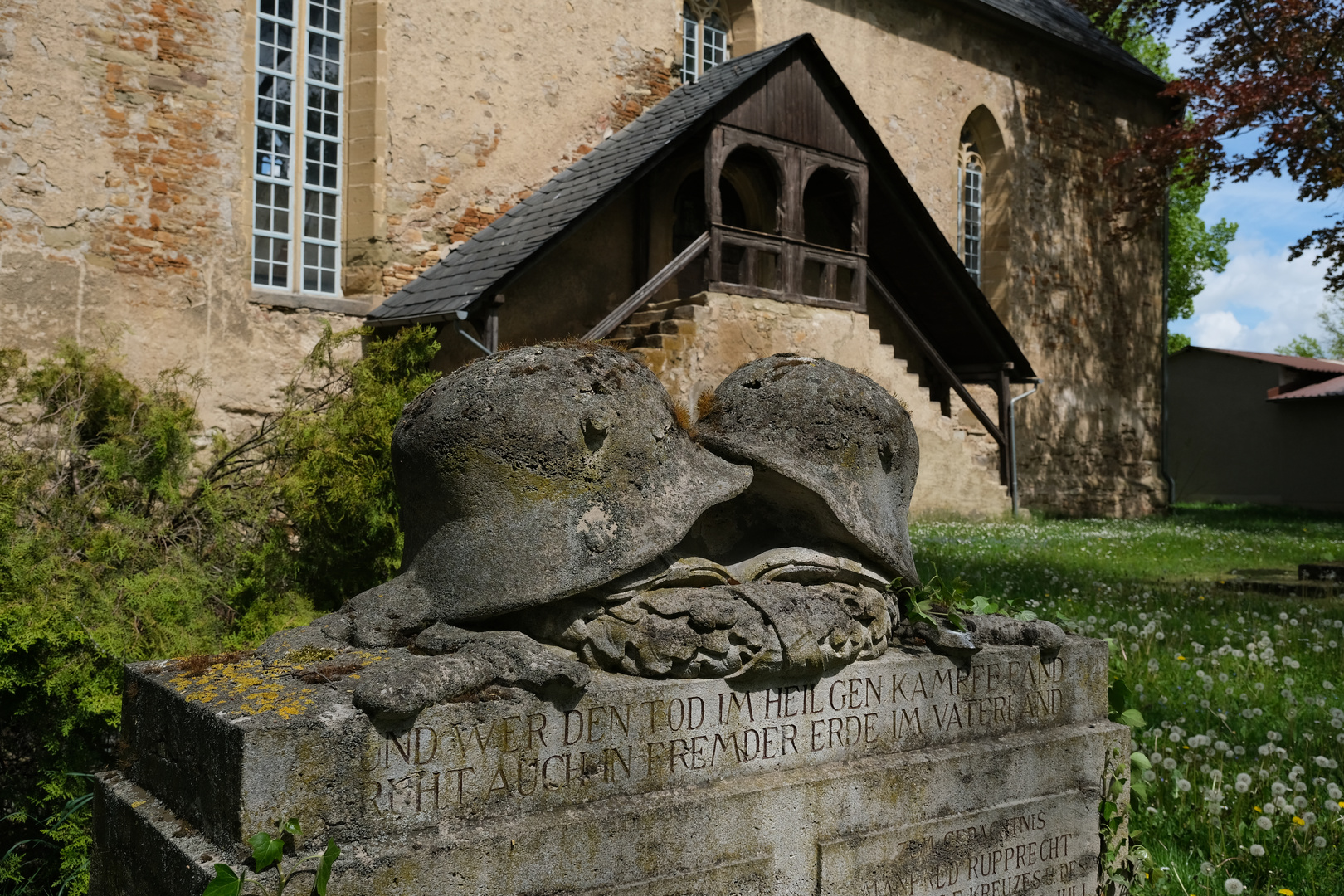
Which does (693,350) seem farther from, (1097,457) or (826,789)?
(1097,457)

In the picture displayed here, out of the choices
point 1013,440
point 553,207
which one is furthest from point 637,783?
point 1013,440

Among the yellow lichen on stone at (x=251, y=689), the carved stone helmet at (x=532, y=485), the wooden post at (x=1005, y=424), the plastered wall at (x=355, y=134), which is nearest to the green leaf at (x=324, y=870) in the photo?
the yellow lichen on stone at (x=251, y=689)

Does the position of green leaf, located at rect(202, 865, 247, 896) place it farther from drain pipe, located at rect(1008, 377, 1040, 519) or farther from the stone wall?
drain pipe, located at rect(1008, 377, 1040, 519)

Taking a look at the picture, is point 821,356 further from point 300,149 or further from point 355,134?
point 300,149

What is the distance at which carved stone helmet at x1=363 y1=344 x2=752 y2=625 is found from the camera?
2.91m

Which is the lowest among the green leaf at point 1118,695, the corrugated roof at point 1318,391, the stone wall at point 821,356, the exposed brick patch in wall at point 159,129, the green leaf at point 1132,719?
the green leaf at point 1132,719

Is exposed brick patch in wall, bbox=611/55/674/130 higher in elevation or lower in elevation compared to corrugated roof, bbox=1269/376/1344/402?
higher

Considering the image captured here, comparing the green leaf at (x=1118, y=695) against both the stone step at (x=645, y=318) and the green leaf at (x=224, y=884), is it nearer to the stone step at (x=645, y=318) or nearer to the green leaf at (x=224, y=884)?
the green leaf at (x=224, y=884)

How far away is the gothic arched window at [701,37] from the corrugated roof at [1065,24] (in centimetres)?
452

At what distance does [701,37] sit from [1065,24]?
28.4 feet

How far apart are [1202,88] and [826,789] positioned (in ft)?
59.2

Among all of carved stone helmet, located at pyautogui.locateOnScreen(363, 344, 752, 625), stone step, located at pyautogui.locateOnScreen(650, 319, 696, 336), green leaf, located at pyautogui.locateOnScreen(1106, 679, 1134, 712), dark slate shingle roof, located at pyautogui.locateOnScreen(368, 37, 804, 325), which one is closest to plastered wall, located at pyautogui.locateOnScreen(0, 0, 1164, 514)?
dark slate shingle roof, located at pyautogui.locateOnScreen(368, 37, 804, 325)

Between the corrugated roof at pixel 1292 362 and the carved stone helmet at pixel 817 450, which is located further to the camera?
the corrugated roof at pixel 1292 362

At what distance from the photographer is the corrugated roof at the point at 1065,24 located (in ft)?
59.8
